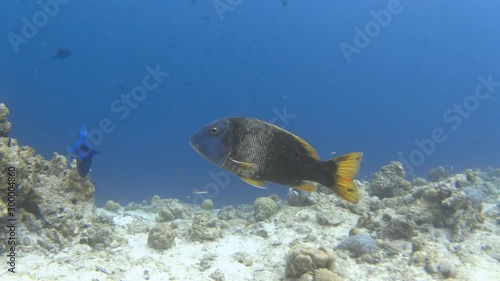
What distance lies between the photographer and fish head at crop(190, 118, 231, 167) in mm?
2570

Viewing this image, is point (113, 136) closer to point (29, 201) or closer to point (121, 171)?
point (121, 171)

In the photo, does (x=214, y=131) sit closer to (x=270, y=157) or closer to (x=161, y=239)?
(x=270, y=157)

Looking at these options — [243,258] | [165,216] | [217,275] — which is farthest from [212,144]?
[165,216]

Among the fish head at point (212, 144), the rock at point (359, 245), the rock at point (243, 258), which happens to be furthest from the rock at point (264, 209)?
the fish head at point (212, 144)

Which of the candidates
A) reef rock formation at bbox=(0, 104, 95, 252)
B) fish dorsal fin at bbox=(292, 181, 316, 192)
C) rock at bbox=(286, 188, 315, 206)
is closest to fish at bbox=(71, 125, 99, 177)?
reef rock formation at bbox=(0, 104, 95, 252)

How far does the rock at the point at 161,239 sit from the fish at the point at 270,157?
4424mm

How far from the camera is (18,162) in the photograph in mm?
5082

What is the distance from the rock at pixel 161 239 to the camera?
6.43 meters

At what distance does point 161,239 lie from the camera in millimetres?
6430

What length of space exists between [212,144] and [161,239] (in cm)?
450

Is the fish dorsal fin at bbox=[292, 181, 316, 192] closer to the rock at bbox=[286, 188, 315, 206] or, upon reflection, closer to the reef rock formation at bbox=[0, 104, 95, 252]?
the reef rock formation at bbox=[0, 104, 95, 252]

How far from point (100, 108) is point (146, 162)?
22.4 metres

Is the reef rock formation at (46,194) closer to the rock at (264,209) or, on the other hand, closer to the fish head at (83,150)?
the fish head at (83,150)

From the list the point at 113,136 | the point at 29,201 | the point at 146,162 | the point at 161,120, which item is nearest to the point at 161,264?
the point at 29,201
